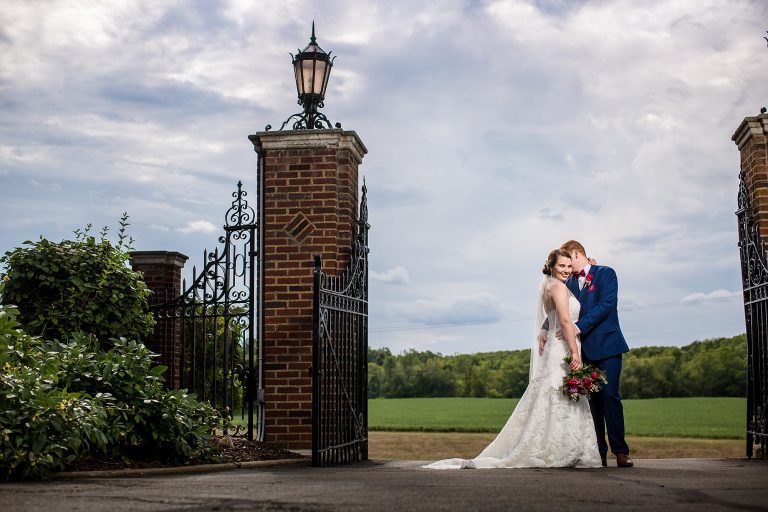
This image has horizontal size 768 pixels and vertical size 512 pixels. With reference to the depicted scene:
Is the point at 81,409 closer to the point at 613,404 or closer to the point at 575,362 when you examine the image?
the point at 575,362

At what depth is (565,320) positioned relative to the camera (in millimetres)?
7570

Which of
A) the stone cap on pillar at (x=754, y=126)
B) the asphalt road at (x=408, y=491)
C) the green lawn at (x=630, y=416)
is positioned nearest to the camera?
the asphalt road at (x=408, y=491)

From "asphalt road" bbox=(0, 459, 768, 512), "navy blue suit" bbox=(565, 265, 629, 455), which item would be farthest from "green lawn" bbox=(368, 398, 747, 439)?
"asphalt road" bbox=(0, 459, 768, 512)

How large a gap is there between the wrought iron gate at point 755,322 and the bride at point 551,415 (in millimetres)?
2445

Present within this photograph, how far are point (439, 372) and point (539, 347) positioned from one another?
24890 mm

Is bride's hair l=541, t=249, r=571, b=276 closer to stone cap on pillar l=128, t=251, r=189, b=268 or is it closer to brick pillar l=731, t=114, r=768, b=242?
brick pillar l=731, t=114, r=768, b=242

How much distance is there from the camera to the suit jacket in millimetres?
7602

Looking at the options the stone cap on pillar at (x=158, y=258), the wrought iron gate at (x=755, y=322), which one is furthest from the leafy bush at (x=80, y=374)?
the wrought iron gate at (x=755, y=322)

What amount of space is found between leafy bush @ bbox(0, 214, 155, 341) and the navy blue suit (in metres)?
5.02

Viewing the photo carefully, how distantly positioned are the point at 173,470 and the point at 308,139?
3811 millimetres

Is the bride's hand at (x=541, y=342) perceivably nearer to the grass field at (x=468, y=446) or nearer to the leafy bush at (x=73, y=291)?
the leafy bush at (x=73, y=291)

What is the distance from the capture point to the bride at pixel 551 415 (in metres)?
7.39

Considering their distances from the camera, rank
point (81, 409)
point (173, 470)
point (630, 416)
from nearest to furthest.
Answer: point (81, 409), point (173, 470), point (630, 416)

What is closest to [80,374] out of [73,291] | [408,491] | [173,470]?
[173,470]
